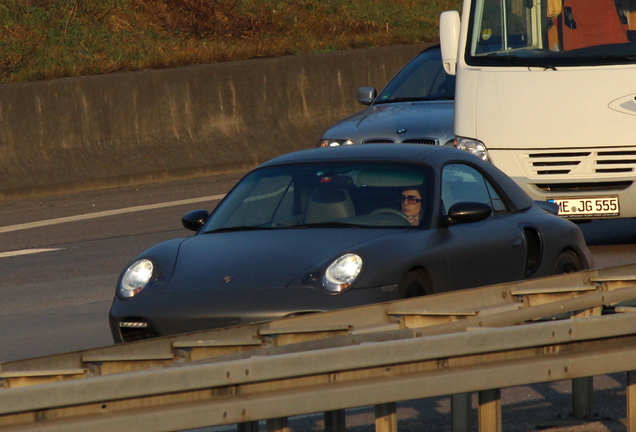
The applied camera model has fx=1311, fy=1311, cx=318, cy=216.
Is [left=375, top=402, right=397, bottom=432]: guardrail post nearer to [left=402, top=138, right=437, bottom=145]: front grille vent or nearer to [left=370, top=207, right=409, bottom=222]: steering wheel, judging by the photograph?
[left=370, top=207, right=409, bottom=222]: steering wheel

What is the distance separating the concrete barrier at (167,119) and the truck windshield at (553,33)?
8177 mm

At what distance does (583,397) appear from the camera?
632cm

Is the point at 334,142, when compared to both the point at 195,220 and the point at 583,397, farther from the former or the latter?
the point at 583,397

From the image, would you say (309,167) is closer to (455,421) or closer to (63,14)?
(455,421)

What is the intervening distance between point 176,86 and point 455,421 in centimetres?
1561

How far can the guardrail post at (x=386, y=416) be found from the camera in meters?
4.77

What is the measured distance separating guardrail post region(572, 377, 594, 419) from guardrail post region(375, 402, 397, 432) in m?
1.76

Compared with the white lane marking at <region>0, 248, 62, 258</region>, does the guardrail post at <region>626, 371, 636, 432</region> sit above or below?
above

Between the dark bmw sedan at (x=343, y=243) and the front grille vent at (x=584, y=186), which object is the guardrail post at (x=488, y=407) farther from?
the front grille vent at (x=584, y=186)

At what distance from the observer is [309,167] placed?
892 centimetres

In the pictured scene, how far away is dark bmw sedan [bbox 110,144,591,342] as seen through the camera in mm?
7469

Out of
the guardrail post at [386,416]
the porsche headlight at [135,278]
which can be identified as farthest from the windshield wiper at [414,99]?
the guardrail post at [386,416]

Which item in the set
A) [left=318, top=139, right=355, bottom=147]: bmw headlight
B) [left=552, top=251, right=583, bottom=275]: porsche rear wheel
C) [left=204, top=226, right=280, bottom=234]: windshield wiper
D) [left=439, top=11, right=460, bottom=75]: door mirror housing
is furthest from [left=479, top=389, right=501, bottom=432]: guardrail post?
[left=318, top=139, right=355, bottom=147]: bmw headlight

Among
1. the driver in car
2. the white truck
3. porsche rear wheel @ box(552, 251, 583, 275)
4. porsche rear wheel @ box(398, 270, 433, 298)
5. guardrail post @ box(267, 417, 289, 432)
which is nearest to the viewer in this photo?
guardrail post @ box(267, 417, 289, 432)
